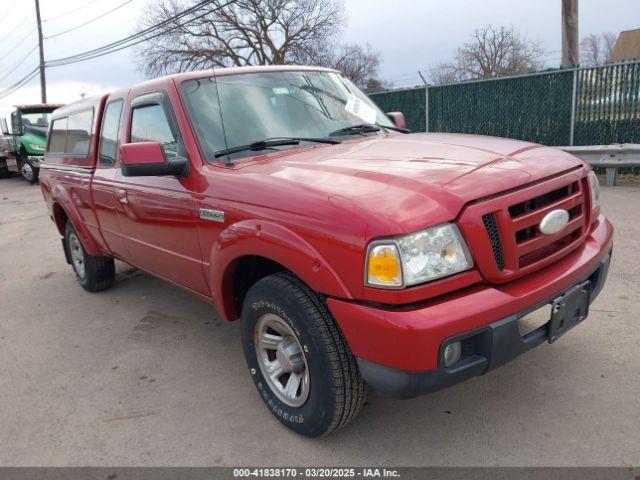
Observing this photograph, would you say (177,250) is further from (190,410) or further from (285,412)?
(285,412)

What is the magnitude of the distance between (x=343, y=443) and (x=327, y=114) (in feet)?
6.78

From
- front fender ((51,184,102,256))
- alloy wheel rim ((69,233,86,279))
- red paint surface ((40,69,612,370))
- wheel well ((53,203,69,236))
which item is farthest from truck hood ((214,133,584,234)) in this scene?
wheel well ((53,203,69,236))

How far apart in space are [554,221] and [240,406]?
1996 millimetres

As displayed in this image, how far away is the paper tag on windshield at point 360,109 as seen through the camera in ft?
12.1

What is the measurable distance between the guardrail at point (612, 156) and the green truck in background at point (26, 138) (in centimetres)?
1524

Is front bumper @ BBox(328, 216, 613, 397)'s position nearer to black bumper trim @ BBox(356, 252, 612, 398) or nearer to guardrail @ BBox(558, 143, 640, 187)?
black bumper trim @ BBox(356, 252, 612, 398)

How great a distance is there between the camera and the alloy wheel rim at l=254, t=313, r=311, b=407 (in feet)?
8.70

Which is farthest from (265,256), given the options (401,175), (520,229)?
(520,229)

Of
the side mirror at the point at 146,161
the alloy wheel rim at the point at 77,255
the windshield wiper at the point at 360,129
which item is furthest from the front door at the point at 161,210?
the alloy wheel rim at the point at 77,255

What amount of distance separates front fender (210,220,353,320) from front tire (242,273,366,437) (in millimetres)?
130

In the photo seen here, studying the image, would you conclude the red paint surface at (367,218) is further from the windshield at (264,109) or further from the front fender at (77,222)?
the front fender at (77,222)

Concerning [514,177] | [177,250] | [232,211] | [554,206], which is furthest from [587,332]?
[177,250]

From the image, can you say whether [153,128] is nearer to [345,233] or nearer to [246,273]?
[246,273]

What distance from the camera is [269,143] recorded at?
3.16 meters
